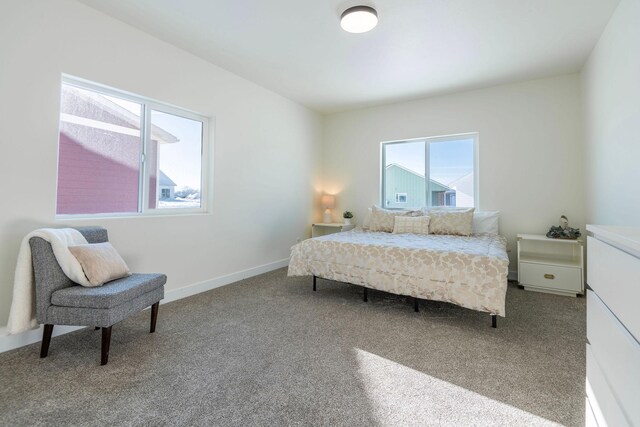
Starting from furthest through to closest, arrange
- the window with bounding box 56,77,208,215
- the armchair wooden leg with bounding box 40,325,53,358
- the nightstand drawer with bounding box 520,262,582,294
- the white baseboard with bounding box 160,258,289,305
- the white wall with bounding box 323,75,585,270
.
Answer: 1. the white wall with bounding box 323,75,585,270
2. the nightstand drawer with bounding box 520,262,582,294
3. the white baseboard with bounding box 160,258,289,305
4. the window with bounding box 56,77,208,215
5. the armchair wooden leg with bounding box 40,325,53,358

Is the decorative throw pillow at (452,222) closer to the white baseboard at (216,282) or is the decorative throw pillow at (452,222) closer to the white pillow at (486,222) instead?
the white pillow at (486,222)

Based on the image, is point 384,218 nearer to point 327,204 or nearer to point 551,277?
point 327,204

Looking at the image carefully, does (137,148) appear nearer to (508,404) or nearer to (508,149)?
(508,404)

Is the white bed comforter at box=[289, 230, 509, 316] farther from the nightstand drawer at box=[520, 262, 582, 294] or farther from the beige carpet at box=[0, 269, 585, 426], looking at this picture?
the nightstand drawer at box=[520, 262, 582, 294]

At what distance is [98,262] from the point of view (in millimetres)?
1924

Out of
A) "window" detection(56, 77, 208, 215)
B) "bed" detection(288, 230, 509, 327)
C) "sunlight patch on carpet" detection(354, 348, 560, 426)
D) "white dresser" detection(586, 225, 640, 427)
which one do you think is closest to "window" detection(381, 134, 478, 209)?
"bed" detection(288, 230, 509, 327)

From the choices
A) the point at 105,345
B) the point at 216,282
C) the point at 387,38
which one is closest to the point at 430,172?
the point at 387,38

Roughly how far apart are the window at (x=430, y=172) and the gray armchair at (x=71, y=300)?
3.85m

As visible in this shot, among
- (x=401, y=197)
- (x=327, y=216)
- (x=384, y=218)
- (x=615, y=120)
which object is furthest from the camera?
(x=327, y=216)

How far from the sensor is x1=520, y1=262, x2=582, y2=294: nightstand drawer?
9.95 feet

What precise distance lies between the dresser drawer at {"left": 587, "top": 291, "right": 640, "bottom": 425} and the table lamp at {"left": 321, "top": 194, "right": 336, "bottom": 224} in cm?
399

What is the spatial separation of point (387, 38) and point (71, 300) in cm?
318

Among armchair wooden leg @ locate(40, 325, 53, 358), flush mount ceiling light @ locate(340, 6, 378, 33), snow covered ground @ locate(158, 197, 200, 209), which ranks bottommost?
armchair wooden leg @ locate(40, 325, 53, 358)

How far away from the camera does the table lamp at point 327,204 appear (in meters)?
4.93
